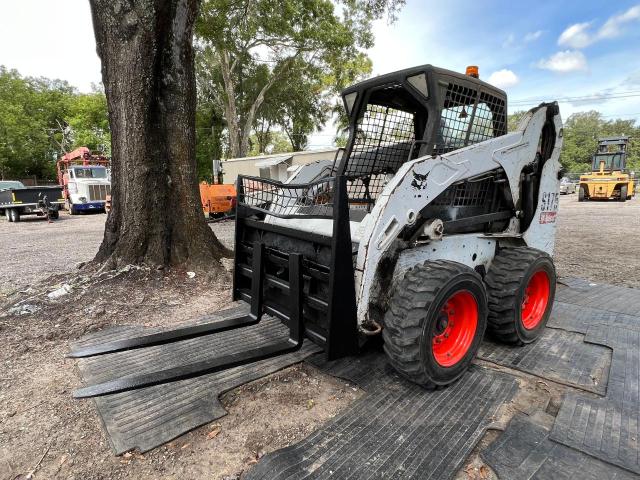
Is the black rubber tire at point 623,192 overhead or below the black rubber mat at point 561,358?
overhead

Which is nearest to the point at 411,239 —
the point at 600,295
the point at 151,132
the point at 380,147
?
the point at 380,147

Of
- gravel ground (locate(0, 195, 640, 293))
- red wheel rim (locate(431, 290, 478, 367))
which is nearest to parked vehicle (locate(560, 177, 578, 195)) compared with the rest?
gravel ground (locate(0, 195, 640, 293))

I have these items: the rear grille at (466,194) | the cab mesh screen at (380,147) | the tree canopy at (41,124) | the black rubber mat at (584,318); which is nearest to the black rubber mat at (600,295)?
the black rubber mat at (584,318)

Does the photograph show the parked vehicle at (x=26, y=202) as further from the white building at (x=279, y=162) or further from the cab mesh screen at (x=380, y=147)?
the cab mesh screen at (x=380, y=147)

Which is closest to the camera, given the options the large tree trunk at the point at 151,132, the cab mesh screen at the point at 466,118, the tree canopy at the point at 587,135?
the cab mesh screen at the point at 466,118

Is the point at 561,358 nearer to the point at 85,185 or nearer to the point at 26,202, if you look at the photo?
the point at 26,202

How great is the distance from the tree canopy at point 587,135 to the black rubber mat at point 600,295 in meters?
51.5

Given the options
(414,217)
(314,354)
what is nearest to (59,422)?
(314,354)

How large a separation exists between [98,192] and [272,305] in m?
18.1

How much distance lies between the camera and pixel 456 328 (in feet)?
8.85

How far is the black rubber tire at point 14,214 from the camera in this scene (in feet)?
49.2

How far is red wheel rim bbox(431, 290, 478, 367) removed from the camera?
257 cm

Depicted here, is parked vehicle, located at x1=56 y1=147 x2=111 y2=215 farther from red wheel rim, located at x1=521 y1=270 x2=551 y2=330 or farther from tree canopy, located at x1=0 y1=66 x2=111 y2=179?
red wheel rim, located at x1=521 y1=270 x2=551 y2=330

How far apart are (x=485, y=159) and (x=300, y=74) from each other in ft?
73.2
